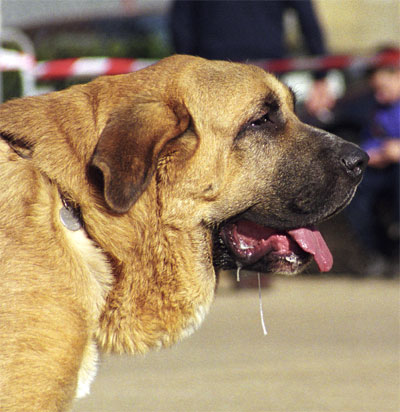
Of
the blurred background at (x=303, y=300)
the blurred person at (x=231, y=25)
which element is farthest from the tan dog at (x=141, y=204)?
the blurred person at (x=231, y=25)

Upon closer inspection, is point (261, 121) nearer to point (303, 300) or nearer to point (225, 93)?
point (225, 93)

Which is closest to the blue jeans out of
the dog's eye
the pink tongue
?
the pink tongue

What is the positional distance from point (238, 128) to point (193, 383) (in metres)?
1.90

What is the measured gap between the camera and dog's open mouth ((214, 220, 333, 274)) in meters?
3.58

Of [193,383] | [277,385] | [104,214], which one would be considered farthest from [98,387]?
[104,214]

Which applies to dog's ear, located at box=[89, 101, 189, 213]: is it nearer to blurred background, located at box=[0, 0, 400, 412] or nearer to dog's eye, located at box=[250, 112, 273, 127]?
dog's eye, located at box=[250, 112, 273, 127]

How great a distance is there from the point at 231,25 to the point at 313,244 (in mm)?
4320

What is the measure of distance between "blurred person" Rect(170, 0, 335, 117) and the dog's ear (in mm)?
4308

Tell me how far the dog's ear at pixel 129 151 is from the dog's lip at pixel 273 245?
604mm

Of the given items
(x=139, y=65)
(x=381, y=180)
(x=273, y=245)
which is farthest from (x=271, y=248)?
(x=139, y=65)

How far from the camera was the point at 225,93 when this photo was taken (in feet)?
11.2

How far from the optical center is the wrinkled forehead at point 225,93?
3400 mm

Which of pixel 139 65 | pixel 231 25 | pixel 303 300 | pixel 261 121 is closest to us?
pixel 261 121

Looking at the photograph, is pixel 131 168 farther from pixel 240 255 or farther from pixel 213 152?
pixel 240 255
